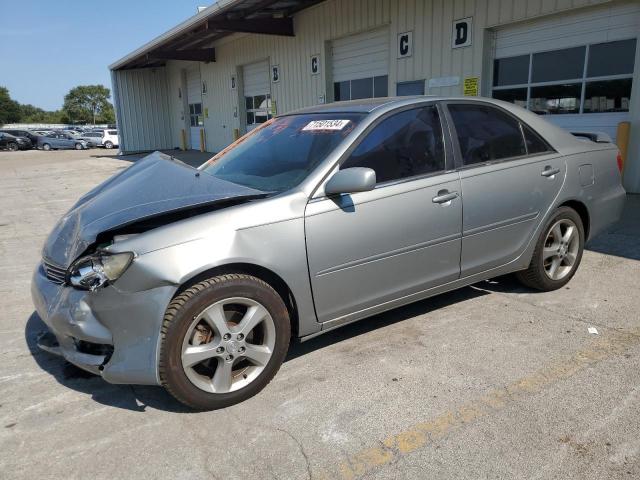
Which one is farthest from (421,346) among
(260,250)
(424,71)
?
(424,71)

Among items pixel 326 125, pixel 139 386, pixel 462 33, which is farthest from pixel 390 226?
pixel 462 33

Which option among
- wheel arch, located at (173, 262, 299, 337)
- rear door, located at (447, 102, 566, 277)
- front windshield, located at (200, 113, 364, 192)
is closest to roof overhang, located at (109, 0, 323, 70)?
front windshield, located at (200, 113, 364, 192)

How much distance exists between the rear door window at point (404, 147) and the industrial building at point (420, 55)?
6.29 meters

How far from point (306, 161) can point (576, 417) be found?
83.4 inches

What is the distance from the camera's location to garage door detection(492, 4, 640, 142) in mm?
8117

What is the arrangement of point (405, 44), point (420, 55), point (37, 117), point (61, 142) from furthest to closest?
point (37, 117), point (61, 142), point (405, 44), point (420, 55)

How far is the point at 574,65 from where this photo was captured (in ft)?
28.7

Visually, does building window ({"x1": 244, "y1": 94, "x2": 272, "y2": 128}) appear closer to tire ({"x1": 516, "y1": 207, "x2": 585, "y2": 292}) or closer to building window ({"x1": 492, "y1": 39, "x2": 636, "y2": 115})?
building window ({"x1": 492, "y1": 39, "x2": 636, "y2": 115})

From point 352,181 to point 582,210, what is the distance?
252cm

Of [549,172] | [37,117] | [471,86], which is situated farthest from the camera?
[37,117]

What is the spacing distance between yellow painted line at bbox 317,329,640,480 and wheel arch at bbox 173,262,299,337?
0.90 m

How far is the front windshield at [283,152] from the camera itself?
3.20m

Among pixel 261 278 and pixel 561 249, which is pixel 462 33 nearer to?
pixel 561 249

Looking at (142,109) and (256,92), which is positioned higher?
(256,92)
